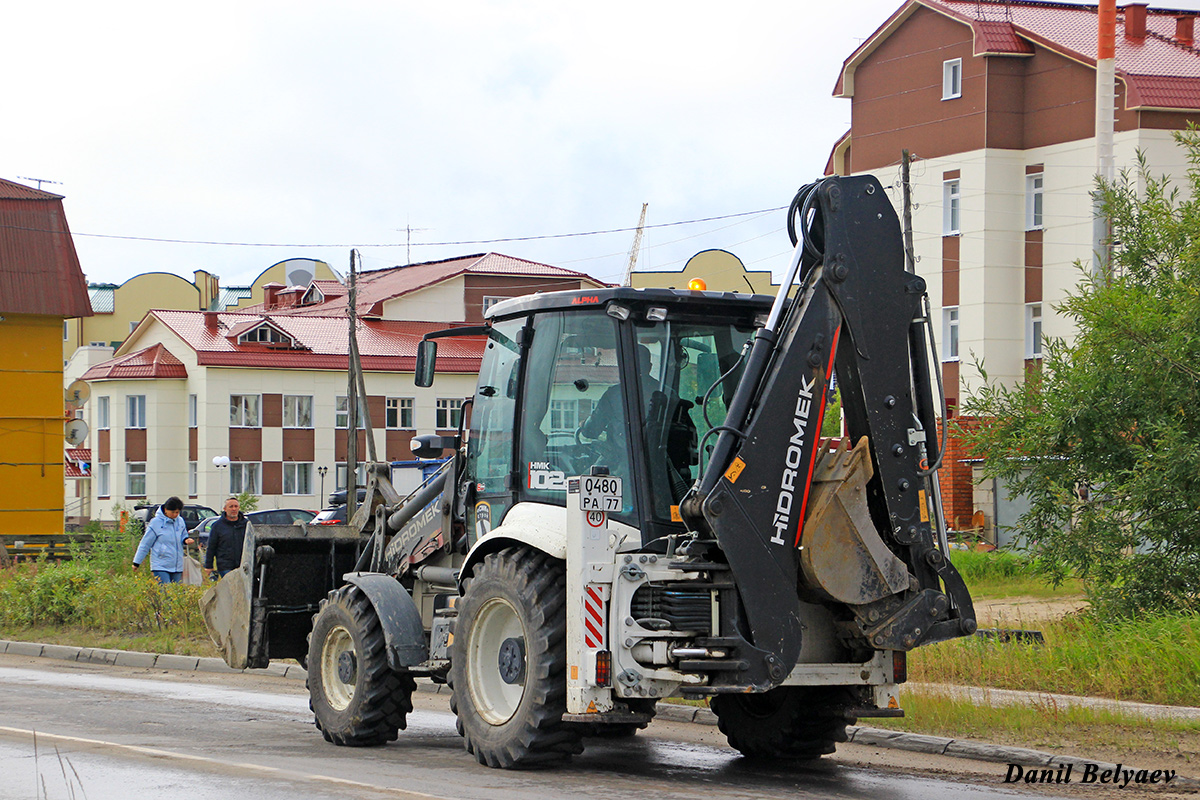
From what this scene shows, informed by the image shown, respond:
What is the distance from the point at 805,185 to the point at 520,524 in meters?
2.76

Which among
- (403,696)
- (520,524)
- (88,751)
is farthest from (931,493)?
(88,751)

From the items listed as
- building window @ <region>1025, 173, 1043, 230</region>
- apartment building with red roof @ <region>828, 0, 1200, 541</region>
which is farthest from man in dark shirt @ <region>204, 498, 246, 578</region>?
building window @ <region>1025, 173, 1043, 230</region>

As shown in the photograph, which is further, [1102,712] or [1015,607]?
[1015,607]

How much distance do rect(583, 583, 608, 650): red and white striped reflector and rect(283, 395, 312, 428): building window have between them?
57.3m

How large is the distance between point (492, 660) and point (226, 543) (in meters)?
10.1

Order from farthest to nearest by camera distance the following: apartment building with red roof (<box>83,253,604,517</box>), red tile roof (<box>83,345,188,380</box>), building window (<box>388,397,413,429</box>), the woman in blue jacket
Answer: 1. building window (<box>388,397,413,429</box>)
2. red tile roof (<box>83,345,188,380</box>)
3. apartment building with red roof (<box>83,253,604,517</box>)
4. the woman in blue jacket

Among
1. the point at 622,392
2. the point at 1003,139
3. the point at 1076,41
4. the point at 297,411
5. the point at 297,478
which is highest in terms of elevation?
the point at 1076,41

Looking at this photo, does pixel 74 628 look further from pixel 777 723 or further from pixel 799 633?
pixel 799 633

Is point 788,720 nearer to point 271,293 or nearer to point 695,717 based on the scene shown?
point 695,717

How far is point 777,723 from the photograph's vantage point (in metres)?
9.93

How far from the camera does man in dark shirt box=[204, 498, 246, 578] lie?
730 inches

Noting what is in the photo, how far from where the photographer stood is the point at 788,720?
9.88m

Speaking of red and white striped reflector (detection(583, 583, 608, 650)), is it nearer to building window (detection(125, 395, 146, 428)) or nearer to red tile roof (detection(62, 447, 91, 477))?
→ building window (detection(125, 395, 146, 428))

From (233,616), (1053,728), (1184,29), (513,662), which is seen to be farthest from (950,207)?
(513,662)
